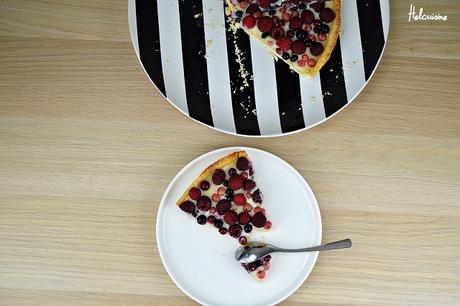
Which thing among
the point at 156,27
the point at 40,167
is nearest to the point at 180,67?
the point at 156,27

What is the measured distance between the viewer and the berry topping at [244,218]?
70.2 inches

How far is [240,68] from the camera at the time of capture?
6.14 ft

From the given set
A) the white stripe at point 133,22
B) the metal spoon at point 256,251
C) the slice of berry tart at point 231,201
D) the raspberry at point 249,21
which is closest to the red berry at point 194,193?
the slice of berry tart at point 231,201

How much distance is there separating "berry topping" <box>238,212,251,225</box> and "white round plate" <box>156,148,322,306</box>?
0.07m

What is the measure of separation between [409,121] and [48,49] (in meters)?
1.24

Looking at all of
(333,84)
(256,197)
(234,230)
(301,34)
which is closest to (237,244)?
(234,230)

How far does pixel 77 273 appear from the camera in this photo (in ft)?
5.94

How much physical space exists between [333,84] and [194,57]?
0.48 metres

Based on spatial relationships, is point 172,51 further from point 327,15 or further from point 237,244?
point 237,244

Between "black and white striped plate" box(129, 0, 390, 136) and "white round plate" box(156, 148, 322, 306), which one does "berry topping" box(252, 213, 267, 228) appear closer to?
"white round plate" box(156, 148, 322, 306)

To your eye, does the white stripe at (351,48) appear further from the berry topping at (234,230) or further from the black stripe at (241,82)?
the berry topping at (234,230)

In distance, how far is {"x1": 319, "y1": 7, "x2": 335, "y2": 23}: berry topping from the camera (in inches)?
72.3

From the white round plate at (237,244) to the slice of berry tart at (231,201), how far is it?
0.03 meters

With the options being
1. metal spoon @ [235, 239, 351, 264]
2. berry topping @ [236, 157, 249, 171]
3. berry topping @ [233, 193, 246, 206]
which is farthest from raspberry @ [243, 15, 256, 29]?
metal spoon @ [235, 239, 351, 264]
